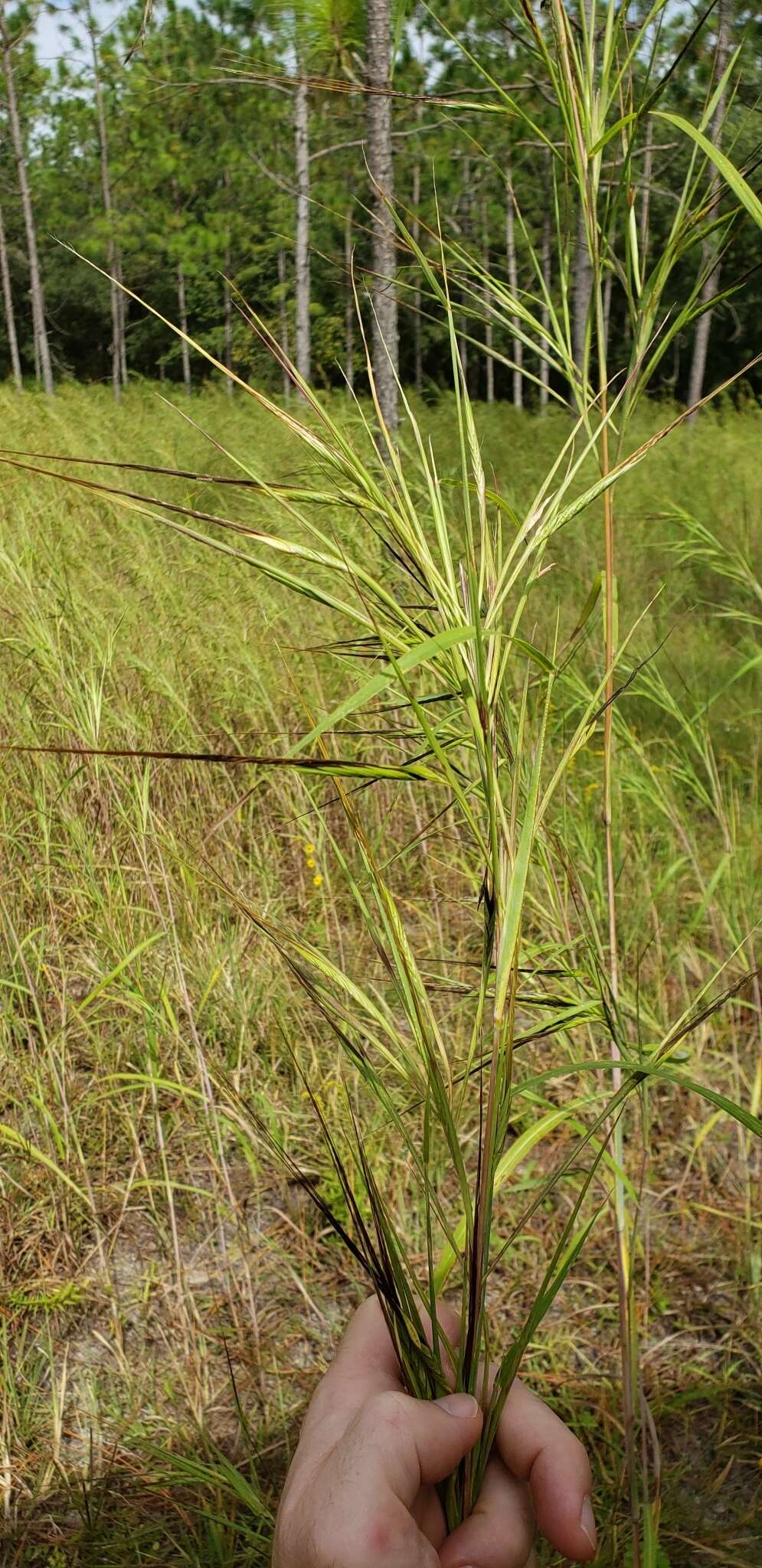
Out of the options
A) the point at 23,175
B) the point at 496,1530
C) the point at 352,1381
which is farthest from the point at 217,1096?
the point at 23,175

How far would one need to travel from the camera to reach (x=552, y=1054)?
1.91m

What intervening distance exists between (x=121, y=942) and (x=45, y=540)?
1.28 metres

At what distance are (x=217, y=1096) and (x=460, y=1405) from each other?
1145 mm

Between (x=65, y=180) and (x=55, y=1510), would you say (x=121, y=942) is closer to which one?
(x=55, y=1510)

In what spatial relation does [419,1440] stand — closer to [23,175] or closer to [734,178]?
[734,178]

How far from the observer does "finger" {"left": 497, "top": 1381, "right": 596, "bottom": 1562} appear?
2.35ft

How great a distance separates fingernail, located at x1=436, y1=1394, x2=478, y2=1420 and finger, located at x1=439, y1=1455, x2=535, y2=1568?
103 millimetres

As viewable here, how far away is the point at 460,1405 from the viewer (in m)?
0.67

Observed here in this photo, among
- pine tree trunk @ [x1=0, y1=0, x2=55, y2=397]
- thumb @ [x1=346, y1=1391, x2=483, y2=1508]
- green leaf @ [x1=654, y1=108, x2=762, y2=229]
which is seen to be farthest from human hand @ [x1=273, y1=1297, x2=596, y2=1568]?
pine tree trunk @ [x1=0, y1=0, x2=55, y2=397]

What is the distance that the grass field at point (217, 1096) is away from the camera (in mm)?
1301

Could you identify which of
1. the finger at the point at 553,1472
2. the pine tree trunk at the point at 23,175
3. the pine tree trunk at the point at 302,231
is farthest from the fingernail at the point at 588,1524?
the pine tree trunk at the point at 23,175

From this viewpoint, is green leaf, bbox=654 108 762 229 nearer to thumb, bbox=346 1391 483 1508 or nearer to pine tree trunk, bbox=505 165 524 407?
pine tree trunk, bbox=505 165 524 407

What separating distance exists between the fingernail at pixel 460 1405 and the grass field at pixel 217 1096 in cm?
28

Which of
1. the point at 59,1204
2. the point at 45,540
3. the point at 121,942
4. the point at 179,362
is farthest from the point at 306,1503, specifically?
the point at 179,362
